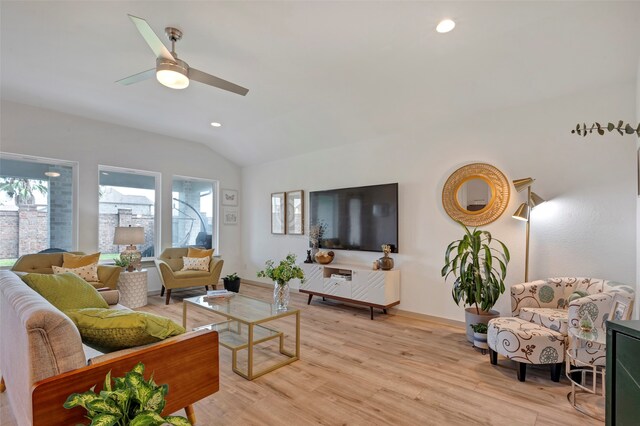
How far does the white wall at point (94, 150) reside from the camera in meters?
4.18

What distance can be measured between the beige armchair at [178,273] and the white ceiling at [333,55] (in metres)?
2.37

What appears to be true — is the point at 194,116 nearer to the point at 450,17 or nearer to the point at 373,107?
the point at 373,107

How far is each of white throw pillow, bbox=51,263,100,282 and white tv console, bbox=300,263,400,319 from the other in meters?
2.90

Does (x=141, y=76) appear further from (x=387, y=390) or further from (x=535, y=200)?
(x=535, y=200)

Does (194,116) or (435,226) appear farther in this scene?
(194,116)

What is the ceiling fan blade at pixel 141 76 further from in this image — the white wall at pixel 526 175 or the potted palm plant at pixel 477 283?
the potted palm plant at pixel 477 283

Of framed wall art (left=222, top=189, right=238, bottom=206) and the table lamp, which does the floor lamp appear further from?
framed wall art (left=222, top=189, right=238, bottom=206)

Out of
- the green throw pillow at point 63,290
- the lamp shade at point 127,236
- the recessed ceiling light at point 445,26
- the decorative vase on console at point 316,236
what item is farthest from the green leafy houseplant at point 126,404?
the decorative vase on console at point 316,236

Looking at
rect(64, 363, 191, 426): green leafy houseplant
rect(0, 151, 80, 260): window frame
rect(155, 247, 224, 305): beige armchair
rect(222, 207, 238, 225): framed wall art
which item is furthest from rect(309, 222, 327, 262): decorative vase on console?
rect(64, 363, 191, 426): green leafy houseplant

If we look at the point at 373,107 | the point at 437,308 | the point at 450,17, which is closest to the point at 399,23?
the point at 450,17

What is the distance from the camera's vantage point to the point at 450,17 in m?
2.33

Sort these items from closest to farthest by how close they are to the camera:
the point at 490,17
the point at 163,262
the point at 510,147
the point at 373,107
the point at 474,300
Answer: the point at 490,17 → the point at 474,300 → the point at 510,147 → the point at 373,107 → the point at 163,262

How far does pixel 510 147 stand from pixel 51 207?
6.19 metres

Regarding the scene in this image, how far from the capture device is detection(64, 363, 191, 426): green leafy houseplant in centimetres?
114
